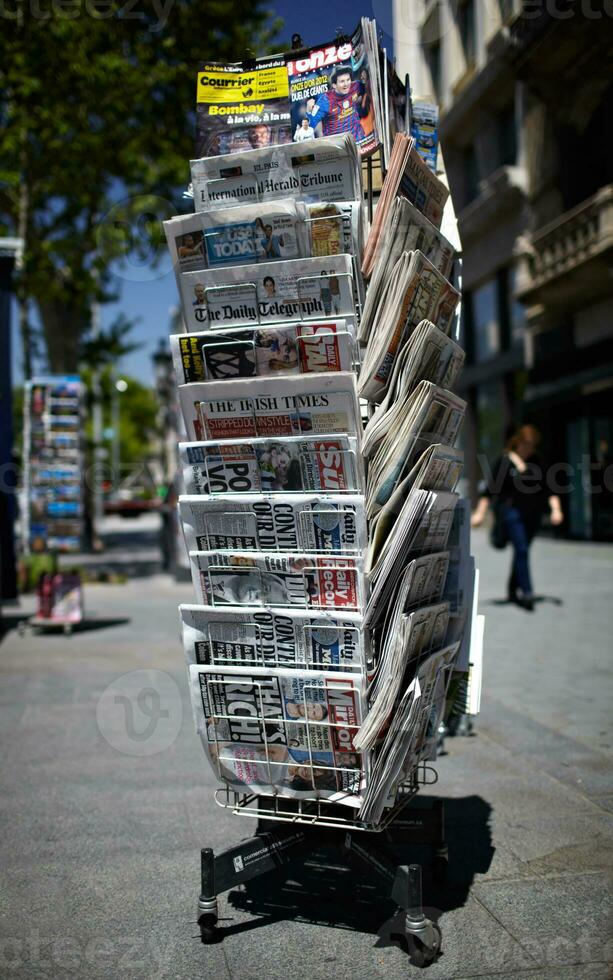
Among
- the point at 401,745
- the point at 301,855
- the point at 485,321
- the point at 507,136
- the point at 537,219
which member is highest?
the point at 507,136

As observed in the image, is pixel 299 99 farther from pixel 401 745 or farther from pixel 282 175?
pixel 401 745

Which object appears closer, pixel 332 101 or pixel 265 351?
pixel 265 351

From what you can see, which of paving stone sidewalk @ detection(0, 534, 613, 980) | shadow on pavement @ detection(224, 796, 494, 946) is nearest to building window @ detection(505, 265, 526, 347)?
paving stone sidewalk @ detection(0, 534, 613, 980)

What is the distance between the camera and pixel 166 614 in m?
10.7

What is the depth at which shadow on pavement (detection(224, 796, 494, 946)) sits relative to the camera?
3023mm

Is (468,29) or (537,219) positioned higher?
(468,29)

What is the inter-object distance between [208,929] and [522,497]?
23.3 ft

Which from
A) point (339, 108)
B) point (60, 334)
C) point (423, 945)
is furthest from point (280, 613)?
point (60, 334)

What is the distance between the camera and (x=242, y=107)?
2988mm

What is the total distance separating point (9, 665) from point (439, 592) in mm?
5508

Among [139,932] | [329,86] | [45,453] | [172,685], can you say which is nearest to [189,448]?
[329,86]

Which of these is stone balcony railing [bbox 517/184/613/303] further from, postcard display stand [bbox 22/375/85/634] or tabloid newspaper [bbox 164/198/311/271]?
tabloid newspaper [bbox 164/198/311/271]

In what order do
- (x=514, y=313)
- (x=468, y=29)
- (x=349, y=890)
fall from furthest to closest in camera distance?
(x=468, y=29) → (x=514, y=313) → (x=349, y=890)

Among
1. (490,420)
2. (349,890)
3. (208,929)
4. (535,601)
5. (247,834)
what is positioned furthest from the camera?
(490,420)
